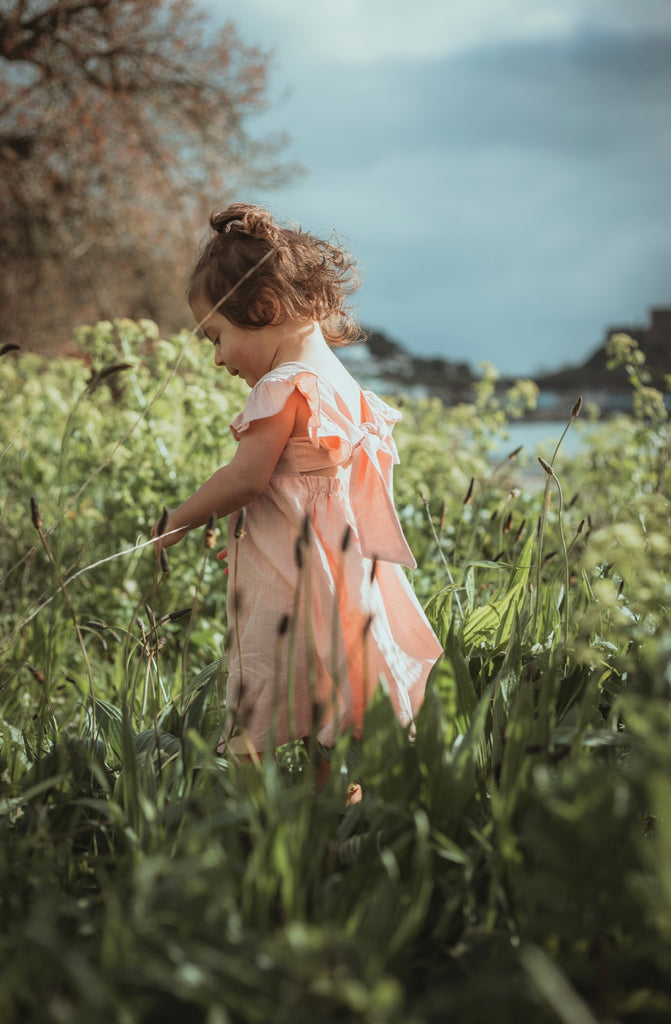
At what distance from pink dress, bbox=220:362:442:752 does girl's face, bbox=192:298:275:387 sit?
0.48 ft

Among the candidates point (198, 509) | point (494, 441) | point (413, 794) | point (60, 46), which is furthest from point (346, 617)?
point (60, 46)

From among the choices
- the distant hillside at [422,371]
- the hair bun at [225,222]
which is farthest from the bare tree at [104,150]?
the hair bun at [225,222]

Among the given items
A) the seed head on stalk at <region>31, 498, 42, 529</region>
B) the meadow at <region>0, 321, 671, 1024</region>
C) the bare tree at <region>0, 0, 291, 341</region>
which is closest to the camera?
the meadow at <region>0, 321, 671, 1024</region>

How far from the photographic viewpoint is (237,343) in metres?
1.95

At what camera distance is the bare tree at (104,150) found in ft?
25.5

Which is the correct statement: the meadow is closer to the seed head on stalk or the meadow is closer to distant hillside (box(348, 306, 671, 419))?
the seed head on stalk

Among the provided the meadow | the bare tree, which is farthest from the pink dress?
the bare tree

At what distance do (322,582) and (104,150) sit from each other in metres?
7.94

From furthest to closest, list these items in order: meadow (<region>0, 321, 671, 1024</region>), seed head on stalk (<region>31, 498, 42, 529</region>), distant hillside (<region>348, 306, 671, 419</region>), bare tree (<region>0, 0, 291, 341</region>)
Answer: bare tree (<region>0, 0, 291, 341</region>) → distant hillside (<region>348, 306, 671, 419</region>) → seed head on stalk (<region>31, 498, 42, 529</region>) → meadow (<region>0, 321, 671, 1024</region>)

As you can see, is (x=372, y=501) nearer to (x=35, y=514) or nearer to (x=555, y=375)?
(x=35, y=514)

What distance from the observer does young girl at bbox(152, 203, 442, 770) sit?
1.79m

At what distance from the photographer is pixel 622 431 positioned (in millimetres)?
4719

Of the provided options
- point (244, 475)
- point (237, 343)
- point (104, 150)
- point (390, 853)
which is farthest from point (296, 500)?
point (104, 150)

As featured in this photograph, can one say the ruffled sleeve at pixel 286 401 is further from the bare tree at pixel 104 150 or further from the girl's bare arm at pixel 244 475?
the bare tree at pixel 104 150
